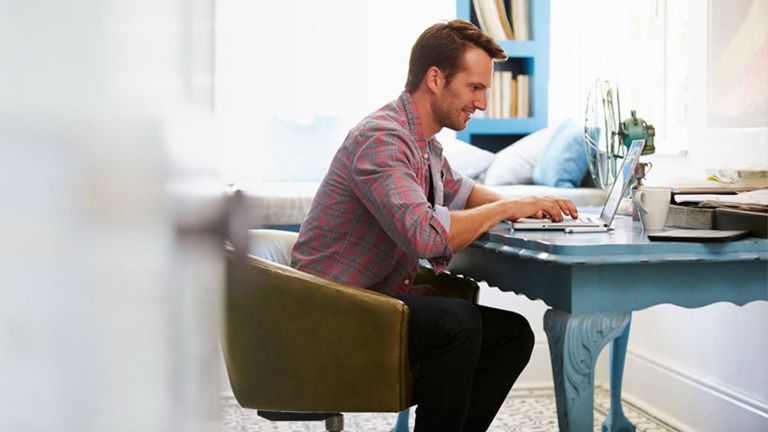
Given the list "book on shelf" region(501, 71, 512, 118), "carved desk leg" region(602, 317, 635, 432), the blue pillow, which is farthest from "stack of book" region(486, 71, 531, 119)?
"carved desk leg" region(602, 317, 635, 432)

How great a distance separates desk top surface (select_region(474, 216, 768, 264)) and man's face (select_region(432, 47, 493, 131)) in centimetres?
45

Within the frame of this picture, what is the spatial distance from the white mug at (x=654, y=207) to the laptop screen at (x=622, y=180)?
54 millimetres

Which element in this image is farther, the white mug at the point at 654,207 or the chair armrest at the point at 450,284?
the chair armrest at the point at 450,284

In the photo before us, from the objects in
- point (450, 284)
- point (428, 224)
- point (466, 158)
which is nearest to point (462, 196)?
point (450, 284)

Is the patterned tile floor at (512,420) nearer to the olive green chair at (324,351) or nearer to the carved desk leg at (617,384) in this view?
the carved desk leg at (617,384)

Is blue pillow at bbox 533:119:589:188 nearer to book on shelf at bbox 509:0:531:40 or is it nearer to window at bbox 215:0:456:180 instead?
book on shelf at bbox 509:0:531:40

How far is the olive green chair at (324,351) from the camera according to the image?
5.98 ft

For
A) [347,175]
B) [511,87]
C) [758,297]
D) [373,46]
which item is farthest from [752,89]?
[373,46]

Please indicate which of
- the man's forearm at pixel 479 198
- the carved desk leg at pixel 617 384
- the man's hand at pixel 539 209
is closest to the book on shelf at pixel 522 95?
the carved desk leg at pixel 617 384

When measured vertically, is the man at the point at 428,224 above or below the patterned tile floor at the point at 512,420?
above

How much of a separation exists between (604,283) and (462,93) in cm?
66

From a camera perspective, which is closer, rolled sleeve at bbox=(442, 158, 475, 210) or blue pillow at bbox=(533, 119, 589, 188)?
rolled sleeve at bbox=(442, 158, 475, 210)

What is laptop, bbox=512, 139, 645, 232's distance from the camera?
1894 millimetres

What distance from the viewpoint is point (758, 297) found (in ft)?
5.76
